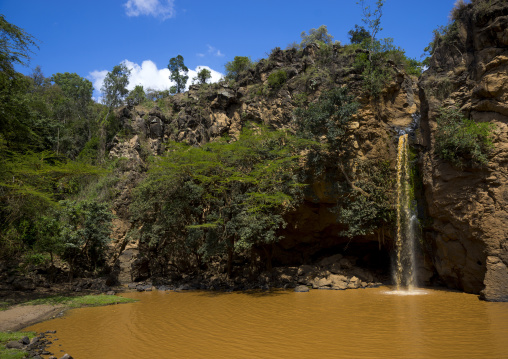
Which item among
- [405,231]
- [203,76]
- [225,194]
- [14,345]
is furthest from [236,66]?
[14,345]

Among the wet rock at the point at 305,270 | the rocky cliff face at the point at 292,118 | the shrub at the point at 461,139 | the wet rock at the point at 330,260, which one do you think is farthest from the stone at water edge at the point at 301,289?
the shrub at the point at 461,139

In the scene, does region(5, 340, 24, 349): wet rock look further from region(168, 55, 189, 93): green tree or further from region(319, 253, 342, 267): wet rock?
region(168, 55, 189, 93): green tree

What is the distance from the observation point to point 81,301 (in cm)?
1395

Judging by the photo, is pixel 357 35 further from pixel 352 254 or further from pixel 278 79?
pixel 352 254

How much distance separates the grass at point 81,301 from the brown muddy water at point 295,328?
980mm

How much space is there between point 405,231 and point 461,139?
5.17 metres

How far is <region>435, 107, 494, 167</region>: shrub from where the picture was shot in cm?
1256

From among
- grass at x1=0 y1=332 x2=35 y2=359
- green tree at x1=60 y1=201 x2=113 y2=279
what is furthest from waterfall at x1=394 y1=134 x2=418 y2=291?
green tree at x1=60 y1=201 x2=113 y2=279

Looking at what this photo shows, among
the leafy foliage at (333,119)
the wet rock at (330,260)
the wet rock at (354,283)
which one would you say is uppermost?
the leafy foliage at (333,119)

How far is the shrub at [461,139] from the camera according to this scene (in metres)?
12.6

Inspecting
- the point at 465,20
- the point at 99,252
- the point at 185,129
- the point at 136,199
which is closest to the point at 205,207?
the point at 136,199

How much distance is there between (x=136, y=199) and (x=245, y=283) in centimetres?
957

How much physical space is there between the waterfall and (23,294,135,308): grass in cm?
1300

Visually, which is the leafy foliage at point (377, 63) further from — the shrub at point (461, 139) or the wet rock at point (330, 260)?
the wet rock at point (330, 260)
